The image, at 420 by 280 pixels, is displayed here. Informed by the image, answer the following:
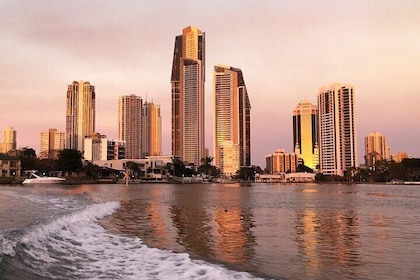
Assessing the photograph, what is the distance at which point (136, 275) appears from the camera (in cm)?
885

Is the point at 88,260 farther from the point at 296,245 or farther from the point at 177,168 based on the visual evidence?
the point at 177,168

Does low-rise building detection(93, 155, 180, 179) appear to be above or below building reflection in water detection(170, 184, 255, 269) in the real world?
above

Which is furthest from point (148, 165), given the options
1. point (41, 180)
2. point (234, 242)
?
point (234, 242)

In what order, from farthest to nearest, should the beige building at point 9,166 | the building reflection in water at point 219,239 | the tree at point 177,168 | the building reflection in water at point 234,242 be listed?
the tree at point 177,168, the beige building at point 9,166, the building reflection in water at point 219,239, the building reflection in water at point 234,242

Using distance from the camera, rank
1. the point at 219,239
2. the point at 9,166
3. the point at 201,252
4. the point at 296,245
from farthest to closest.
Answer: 1. the point at 9,166
2. the point at 219,239
3. the point at 296,245
4. the point at 201,252

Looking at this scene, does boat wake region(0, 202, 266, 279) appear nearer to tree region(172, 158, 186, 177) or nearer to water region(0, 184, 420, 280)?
water region(0, 184, 420, 280)

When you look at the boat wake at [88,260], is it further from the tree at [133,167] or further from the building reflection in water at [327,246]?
the tree at [133,167]

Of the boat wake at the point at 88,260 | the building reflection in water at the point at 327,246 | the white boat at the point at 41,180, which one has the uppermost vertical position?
the boat wake at the point at 88,260

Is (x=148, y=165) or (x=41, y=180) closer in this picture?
(x=41, y=180)

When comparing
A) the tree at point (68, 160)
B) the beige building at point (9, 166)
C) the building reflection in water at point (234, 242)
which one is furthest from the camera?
the tree at point (68, 160)

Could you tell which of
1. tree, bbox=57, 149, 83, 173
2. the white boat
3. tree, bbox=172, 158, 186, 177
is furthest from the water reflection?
tree, bbox=172, 158, 186, 177

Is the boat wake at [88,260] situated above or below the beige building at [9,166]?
below

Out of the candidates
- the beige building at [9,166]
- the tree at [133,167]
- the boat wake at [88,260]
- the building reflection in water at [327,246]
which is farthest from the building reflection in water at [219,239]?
the tree at [133,167]

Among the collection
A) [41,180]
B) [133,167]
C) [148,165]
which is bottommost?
[41,180]
